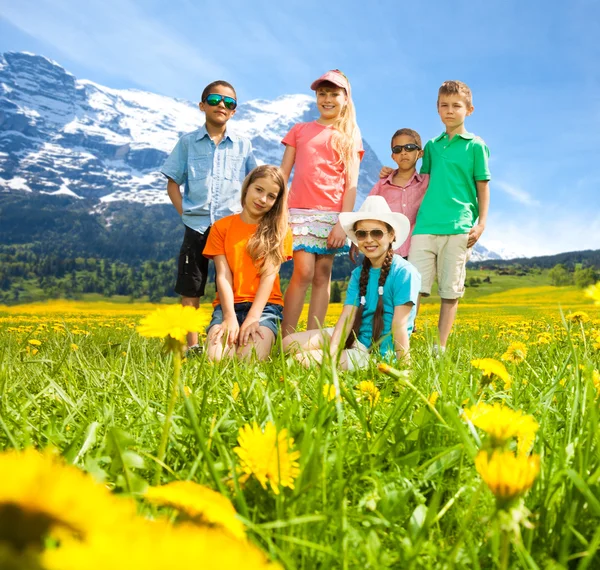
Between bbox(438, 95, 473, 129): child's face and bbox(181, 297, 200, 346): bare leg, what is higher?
A: bbox(438, 95, 473, 129): child's face

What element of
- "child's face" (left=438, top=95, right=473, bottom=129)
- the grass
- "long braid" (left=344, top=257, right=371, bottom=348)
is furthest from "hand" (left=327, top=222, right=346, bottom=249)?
the grass

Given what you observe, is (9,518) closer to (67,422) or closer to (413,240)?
(67,422)

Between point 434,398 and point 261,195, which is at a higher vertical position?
point 261,195

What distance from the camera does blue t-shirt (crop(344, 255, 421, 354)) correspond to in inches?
173

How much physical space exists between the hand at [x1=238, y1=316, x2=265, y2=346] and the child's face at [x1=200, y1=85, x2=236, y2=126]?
2.60 m

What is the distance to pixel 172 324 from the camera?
1228mm

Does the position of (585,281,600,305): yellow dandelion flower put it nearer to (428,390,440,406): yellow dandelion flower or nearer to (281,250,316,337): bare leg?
(428,390,440,406): yellow dandelion flower

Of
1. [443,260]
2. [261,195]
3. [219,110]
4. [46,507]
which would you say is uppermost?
[219,110]

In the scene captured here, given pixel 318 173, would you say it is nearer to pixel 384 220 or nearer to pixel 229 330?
pixel 384 220

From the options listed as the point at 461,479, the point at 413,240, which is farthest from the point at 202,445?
the point at 413,240

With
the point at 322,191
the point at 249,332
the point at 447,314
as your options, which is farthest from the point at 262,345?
the point at 447,314

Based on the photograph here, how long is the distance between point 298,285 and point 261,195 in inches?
41.6

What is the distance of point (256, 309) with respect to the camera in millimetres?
4820

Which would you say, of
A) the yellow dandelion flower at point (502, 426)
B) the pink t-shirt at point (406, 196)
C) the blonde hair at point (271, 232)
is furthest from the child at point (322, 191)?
the yellow dandelion flower at point (502, 426)
